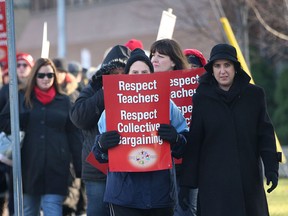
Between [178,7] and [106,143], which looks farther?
[178,7]

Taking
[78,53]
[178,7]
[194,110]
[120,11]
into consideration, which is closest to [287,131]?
[178,7]

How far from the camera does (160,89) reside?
22.8 feet

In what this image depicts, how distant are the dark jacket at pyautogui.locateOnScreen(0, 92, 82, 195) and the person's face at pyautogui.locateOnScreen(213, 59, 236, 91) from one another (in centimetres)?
294

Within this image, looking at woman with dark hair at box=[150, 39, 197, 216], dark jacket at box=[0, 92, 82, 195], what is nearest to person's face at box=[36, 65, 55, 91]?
dark jacket at box=[0, 92, 82, 195]

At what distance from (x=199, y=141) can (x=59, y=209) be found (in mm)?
2958

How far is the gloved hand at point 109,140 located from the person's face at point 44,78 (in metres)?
2.82

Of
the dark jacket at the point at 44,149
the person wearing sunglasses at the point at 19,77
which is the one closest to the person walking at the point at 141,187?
the dark jacket at the point at 44,149

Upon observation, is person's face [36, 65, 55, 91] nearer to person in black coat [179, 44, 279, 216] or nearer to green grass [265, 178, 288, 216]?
person in black coat [179, 44, 279, 216]

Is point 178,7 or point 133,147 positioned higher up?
point 178,7

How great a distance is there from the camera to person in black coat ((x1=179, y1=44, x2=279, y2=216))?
692 centimetres

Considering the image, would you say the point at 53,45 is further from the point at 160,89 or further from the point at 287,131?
the point at 160,89

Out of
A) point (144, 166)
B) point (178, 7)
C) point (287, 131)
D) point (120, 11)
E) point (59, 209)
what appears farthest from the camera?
point (120, 11)

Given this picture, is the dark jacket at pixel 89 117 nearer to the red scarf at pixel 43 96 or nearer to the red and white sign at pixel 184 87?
the red and white sign at pixel 184 87

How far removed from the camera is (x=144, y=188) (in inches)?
268
